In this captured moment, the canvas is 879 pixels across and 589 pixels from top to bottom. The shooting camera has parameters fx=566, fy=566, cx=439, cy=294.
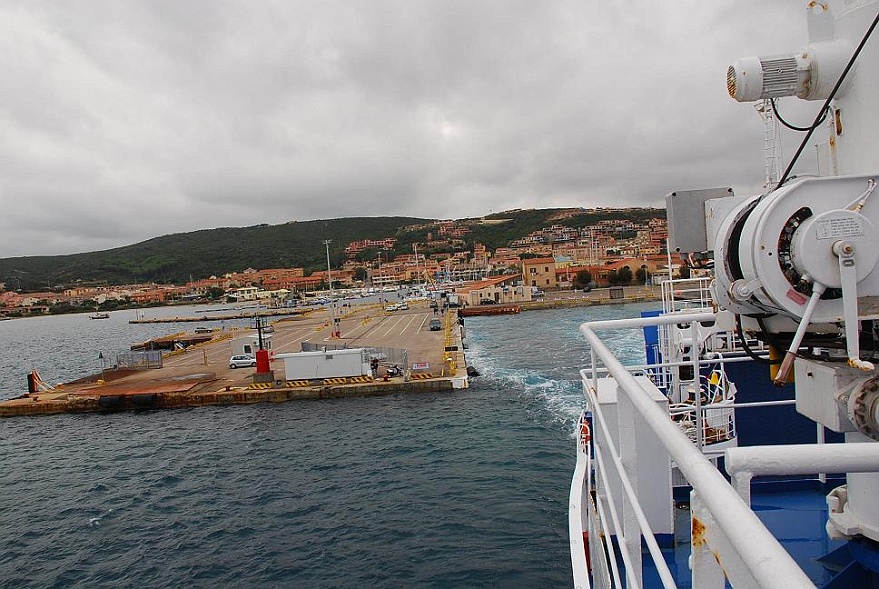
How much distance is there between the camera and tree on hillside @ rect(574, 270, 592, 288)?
8625cm

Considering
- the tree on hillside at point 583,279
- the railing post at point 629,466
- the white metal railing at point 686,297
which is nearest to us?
the railing post at point 629,466

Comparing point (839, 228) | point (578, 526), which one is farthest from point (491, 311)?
point (839, 228)

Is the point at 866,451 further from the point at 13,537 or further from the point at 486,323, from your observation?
the point at 486,323

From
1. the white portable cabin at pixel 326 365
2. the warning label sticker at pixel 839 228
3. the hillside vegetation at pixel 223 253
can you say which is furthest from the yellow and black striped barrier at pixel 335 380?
the hillside vegetation at pixel 223 253

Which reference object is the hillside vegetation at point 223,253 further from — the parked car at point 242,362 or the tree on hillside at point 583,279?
the parked car at point 242,362

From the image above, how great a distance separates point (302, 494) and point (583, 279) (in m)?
78.1

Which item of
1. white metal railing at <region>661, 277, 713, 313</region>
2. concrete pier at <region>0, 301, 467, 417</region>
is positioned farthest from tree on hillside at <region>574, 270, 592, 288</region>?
white metal railing at <region>661, 277, 713, 313</region>

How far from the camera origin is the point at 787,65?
8.59ft

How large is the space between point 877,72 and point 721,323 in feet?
4.00

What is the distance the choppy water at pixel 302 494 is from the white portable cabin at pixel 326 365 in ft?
8.05

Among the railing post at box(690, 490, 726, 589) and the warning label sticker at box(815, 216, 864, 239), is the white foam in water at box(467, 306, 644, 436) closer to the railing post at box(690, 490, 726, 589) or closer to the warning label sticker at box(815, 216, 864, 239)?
the warning label sticker at box(815, 216, 864, 239)

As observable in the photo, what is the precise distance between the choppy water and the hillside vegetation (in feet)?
476

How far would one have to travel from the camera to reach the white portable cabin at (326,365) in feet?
79.2

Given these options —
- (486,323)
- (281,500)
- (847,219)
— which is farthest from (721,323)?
(486,323)
